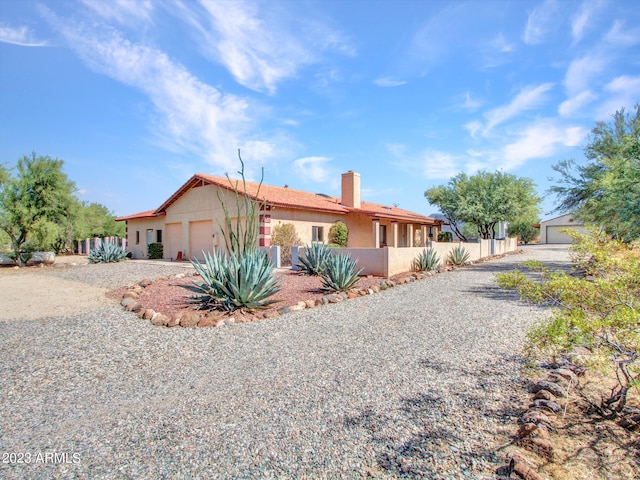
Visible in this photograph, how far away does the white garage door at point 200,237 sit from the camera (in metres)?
22.9

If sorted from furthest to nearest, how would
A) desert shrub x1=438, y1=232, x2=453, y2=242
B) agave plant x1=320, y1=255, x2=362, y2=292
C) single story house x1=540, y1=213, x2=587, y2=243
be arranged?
single story house x1=540, y1=213, x2=587, y2=243 < desert shrub x1=438, y1=232, x2=453, y2=242 < agave plant x1=320, y1=255, x2=362, y2=292

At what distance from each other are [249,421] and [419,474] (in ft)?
5.21

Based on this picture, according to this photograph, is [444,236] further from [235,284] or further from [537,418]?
[537,418]

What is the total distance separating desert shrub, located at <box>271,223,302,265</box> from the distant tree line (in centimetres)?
1365

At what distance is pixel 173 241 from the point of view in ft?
84.1

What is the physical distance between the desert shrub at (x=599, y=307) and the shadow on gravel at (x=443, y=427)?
766 millimetres

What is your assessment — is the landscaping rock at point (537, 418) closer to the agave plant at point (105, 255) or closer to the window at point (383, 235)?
the agave plant at point (105, 255)

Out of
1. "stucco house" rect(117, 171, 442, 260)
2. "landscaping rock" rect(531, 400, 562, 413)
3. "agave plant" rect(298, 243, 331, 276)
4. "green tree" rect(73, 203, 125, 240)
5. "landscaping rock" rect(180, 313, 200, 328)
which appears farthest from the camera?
"green tree" rect(73, 203, 125, 240)

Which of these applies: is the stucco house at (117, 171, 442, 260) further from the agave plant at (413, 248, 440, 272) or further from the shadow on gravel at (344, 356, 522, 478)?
the shadow on gravel at (344, 356, 522, 478)

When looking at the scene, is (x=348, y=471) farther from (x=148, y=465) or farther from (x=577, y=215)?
(x=577, y=215)

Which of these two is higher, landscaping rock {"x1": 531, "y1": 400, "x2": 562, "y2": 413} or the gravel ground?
landscaping rock {"x1": 531, "y1": 400, "x2": 562, "y2": 413}

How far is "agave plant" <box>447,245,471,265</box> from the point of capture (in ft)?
58.5

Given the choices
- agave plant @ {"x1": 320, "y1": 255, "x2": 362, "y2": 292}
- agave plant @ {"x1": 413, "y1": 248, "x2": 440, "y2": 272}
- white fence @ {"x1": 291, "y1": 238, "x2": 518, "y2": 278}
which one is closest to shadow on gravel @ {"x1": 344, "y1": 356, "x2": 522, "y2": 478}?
agave plant @ {"x1": 320, "y1": 255, "x2": 362, "y2": 292}

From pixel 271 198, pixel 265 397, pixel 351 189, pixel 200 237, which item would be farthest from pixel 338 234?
pixel 265 397
